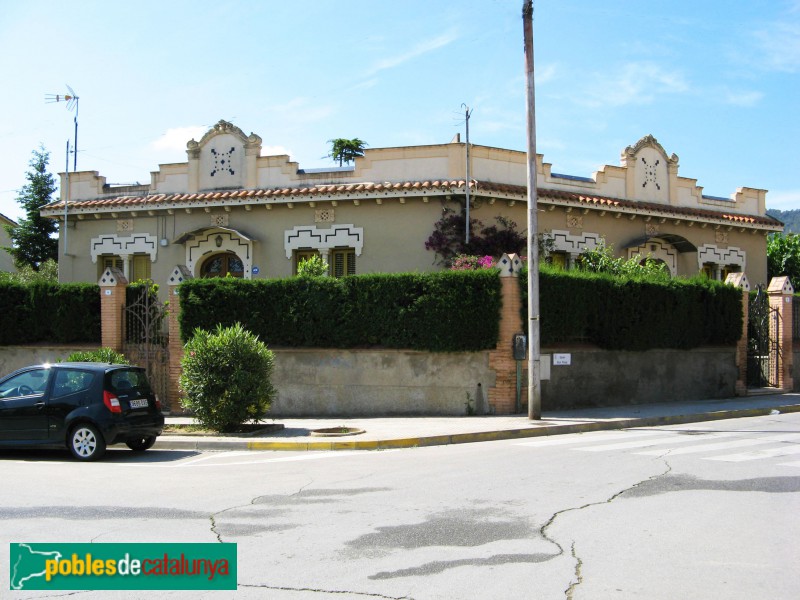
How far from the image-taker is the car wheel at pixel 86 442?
12938 millimetres

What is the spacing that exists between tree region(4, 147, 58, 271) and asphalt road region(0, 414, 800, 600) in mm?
27885

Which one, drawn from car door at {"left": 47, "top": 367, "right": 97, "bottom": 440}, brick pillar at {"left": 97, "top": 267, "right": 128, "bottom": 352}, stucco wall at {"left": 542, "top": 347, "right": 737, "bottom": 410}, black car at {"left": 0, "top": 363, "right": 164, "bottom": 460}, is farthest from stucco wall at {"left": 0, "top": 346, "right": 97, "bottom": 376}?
Answer: stucco wall at {"left": 542, "top": 347, "right": 737, "bottom": 410}

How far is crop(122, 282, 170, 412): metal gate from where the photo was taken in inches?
788

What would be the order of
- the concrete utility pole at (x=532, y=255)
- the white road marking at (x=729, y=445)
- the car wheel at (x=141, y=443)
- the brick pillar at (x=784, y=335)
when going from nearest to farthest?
the white road marking at (x=729, y=445), the car wheel at (x=141, y=443), the concrete utility pole at (x=532, y=255), the brick pillar at (x=784, y=335)

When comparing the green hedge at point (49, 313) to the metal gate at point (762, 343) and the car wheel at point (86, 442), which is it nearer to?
the car wheel at point (86, 442)

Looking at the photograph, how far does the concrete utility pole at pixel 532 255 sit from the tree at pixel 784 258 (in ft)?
70.1

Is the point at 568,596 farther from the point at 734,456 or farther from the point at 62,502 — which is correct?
the point at 734,456

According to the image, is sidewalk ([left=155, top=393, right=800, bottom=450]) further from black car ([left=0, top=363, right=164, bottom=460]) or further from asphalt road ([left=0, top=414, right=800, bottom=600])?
black car ([left=0, top=363, right=164, bottom=460])

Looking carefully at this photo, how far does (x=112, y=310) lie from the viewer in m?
20.5

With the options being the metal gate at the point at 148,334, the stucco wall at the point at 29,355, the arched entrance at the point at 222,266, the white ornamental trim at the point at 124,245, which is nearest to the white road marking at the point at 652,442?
the metal gate at the point at 148,334

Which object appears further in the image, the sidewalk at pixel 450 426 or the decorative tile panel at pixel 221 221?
the decorative tile panel at pixel 221 221

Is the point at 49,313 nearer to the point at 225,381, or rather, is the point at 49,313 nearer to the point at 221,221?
the point at 221,221

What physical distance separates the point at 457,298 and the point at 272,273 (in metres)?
8.34

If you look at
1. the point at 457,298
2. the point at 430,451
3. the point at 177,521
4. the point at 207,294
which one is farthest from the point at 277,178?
the point at 177,521
